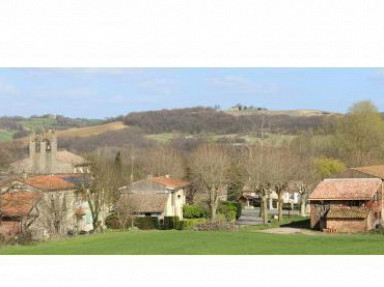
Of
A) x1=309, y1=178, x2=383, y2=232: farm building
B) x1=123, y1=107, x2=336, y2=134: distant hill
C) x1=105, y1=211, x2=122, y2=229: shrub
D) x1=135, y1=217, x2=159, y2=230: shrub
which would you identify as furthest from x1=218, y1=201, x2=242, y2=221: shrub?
x1=123, y1=107, x2=336, y2=134: distant hill

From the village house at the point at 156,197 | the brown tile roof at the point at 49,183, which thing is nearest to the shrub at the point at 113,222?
the village house at the point at 156,197

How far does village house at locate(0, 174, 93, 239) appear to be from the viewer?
118 ft

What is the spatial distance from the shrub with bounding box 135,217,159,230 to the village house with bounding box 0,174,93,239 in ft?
12.2

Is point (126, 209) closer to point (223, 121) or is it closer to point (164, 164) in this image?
point (164, 164)

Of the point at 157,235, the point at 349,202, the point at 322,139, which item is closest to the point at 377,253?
the point at 157,235

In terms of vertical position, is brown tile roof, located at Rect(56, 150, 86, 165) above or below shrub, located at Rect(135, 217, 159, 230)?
above

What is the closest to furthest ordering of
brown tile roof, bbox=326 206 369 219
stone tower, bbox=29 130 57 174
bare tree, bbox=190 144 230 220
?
1. brown tile roof, bbox=326 206 369 219
2. bare tree, bbox=190 144 230 220
3. stone tower, bbox=29 130 57 174

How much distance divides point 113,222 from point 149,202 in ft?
12.9

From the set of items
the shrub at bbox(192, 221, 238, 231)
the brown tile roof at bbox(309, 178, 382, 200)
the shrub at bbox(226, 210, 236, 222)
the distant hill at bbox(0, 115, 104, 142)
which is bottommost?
the shrub at bbox(226, 210, 236, 222)

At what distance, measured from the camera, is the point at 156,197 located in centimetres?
4884

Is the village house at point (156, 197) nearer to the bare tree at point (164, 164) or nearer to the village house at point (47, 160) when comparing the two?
the village house at point (47, 160)

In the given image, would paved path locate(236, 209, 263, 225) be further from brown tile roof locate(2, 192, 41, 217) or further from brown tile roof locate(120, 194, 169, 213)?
brown tile roof locate(2, 192, 41, 217)

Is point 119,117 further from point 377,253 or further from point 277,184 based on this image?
point 377,253

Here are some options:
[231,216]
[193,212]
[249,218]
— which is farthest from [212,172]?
[249,218]
